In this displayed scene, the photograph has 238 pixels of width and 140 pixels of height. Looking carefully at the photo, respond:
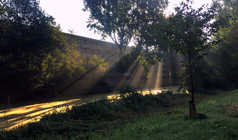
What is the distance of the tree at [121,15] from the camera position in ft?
94.4

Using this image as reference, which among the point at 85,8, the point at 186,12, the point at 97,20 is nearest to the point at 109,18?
the point at 97,20

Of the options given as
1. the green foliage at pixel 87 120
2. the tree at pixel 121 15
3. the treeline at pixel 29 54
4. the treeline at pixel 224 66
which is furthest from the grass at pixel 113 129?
the tree at pixel 121 15

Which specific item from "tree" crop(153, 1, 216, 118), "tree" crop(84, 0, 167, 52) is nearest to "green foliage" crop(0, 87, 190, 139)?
"tree" crop(153, 1, 216, 118)

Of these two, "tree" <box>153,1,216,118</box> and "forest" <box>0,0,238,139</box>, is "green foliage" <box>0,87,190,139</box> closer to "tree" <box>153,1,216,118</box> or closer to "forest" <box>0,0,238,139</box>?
"forest" <box>0,0,238,139</box>

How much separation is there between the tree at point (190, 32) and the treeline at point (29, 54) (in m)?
12.8

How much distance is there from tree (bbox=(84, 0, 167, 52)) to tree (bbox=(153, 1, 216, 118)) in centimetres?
2040

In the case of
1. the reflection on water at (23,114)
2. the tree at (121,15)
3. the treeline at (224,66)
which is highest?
the tree at (121,15)

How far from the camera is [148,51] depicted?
3080 centimetres

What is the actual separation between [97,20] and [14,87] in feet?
59.0

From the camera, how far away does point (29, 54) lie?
1652 centimetres

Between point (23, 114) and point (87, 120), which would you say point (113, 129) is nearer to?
point (87, 120)

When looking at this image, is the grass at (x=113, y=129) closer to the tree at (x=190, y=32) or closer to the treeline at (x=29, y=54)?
the tree at (x=190, y=32)

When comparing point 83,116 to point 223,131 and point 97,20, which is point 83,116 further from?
point 97,20

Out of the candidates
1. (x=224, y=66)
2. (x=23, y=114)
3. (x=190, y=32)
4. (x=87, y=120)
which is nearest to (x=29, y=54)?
(x=23, y=114)
